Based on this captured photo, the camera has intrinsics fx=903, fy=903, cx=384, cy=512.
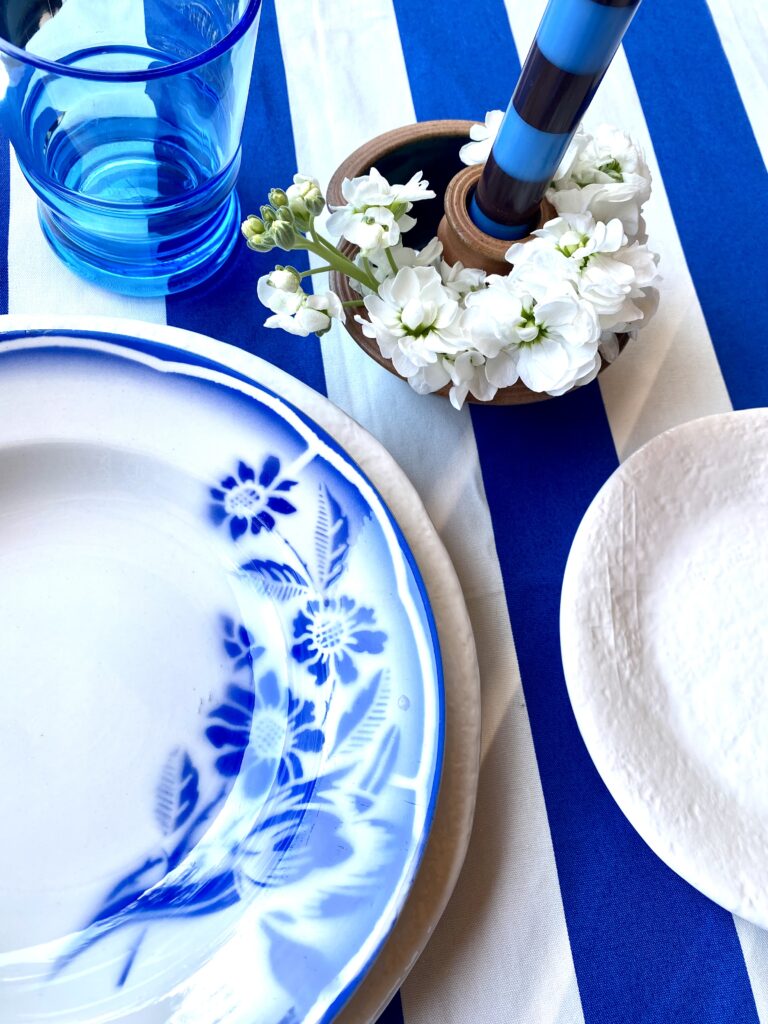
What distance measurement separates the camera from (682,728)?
0.42 metres

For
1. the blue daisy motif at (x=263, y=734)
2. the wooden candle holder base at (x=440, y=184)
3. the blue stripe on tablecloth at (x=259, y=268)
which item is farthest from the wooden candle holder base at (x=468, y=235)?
the blue daisy motif at (x=263, y=734)

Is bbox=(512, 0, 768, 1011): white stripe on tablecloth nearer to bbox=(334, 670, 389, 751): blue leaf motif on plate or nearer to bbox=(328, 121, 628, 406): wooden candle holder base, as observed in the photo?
bbox=(328, 121, 628, 406): wooden candle holder base

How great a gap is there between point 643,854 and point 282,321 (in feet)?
0.97

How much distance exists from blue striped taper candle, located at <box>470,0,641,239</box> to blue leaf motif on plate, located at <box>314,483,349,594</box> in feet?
0.49

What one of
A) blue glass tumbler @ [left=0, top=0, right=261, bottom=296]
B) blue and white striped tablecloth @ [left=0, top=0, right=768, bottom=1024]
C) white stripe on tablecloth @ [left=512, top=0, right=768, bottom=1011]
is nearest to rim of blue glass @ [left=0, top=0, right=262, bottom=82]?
blue glass tumbler @ [left=0, top=0, right=261, bottom=296]

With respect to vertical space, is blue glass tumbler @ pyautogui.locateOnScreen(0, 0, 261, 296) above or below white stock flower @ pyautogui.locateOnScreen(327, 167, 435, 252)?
above

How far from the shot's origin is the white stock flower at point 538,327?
1.23 ft

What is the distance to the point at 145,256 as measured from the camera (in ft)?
1.56

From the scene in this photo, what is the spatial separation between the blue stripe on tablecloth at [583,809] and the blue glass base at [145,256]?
172mm

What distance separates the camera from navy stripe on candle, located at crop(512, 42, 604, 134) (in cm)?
34

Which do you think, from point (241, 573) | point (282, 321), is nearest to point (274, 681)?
point (241, 573)

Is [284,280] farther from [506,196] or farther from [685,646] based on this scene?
[685,646]

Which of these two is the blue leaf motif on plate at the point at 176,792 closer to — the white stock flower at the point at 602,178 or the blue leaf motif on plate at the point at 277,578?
the blue leaf motif on plate at the point at 277,578

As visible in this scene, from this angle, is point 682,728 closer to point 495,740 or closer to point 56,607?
point 495,740
